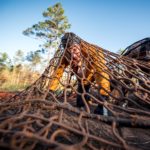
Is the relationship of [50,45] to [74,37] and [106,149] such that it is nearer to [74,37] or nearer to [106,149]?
[74,37]

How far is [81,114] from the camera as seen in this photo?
130 centimetres

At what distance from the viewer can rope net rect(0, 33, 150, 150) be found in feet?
3.43

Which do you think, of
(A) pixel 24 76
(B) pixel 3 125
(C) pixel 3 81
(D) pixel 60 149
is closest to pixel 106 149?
(D) pixel 60 149

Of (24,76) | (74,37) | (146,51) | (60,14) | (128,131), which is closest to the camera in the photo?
(128,131)

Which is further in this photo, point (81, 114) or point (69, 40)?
point (69, 40)

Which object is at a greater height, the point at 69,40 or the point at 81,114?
the point at 69,40

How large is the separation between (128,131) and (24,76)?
980 inches

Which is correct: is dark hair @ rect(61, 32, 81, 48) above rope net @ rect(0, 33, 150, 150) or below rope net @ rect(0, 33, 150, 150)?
above

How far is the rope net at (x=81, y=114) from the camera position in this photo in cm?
105

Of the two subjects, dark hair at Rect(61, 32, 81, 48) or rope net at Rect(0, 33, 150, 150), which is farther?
dark hair at Rect(61, 32, 81, 48)

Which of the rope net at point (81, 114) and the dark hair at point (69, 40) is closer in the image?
the rope net at point (81, 114)

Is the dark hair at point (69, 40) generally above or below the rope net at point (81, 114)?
above

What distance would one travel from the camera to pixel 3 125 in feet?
3.39

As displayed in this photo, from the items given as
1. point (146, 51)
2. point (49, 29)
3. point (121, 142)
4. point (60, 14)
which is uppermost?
point (60, 14)
